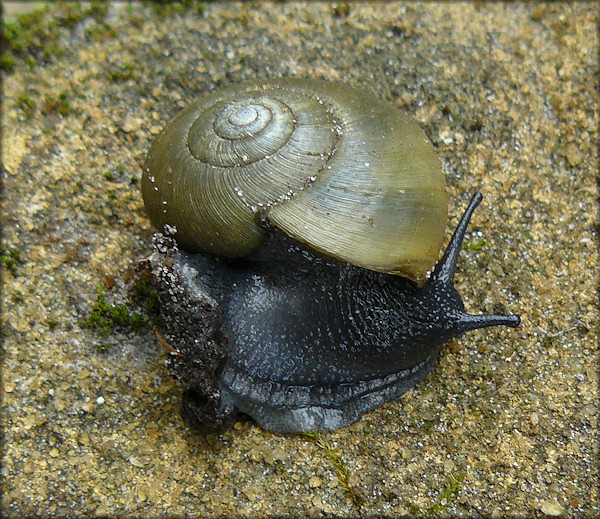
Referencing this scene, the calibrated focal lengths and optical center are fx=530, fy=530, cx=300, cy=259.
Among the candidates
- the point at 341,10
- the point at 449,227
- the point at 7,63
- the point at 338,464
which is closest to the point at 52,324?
the point at 338,464

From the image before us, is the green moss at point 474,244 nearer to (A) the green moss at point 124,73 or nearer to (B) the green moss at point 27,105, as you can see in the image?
(A) the green moss at point 124,73

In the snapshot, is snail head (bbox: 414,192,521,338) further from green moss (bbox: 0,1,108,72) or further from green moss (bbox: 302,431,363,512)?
green moss (bbox: 0,1,108,72)

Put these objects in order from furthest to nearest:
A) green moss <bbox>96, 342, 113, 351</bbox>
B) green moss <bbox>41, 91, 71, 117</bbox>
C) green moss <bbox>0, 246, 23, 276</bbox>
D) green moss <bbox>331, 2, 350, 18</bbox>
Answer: green moss <bbox>331, 2, 350, 18</bbox> < green moss <bbox>41, 91, 71, 117</bbox> < green moss <bbox>0, 246, 23, 276</bbox> < green moss <bbox>96, 342, 113, 351</bbox>

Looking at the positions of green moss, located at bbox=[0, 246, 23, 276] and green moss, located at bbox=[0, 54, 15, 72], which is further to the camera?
green moss, located at bbox=[0, 54, 15, 72]

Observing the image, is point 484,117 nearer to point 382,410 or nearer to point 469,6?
point 469,6

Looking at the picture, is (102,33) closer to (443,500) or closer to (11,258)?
(11,258)

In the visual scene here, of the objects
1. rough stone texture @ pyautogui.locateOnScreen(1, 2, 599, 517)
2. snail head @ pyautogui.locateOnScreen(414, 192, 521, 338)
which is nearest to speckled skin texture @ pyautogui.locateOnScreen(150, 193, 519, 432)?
snail head @ pyautogui.locateOnScreen(414, 192, 521, 338)

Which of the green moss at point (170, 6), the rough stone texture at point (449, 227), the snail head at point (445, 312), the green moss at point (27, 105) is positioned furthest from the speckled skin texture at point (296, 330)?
the green moss at point (170, 6)
